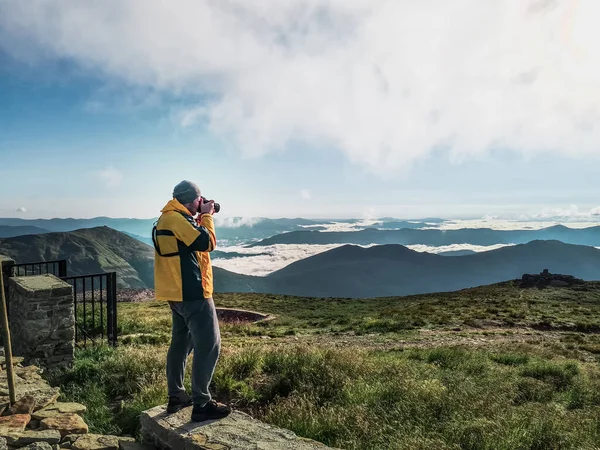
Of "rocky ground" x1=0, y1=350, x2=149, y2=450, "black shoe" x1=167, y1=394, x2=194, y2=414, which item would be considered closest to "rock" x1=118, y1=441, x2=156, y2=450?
"rocky ground" x1=0, y1=350, x2=149, y2=450

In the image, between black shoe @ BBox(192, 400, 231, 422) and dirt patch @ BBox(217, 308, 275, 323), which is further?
dirt patch @ BBox(217, 308, 275, 323)

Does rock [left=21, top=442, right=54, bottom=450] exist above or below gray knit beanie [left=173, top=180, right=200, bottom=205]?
below

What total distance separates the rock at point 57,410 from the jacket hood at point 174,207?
2.83 m

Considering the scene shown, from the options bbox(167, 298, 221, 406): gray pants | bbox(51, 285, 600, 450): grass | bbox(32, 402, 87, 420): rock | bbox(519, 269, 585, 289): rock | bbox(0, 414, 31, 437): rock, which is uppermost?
bbox(167, 298, 221, 406): gray pants

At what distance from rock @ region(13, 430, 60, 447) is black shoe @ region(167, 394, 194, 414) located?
111 centimetres

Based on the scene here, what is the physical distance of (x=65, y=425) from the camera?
4.82m

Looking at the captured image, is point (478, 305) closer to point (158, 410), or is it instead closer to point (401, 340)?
point (401, 340)

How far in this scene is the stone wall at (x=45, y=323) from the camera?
25.0ft

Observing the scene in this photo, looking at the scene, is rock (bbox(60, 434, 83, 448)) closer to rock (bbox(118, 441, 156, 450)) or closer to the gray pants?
rock (bbox(118, 441, 156, 450))

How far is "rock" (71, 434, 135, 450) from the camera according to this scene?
14.3 ft

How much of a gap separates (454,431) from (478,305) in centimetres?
3323

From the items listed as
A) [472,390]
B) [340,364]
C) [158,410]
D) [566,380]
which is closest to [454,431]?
[472,390]

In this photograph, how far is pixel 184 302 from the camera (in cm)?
457

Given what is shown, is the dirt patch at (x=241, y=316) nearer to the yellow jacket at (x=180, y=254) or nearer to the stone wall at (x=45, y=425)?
the stone wall at (x=45, y=425)
